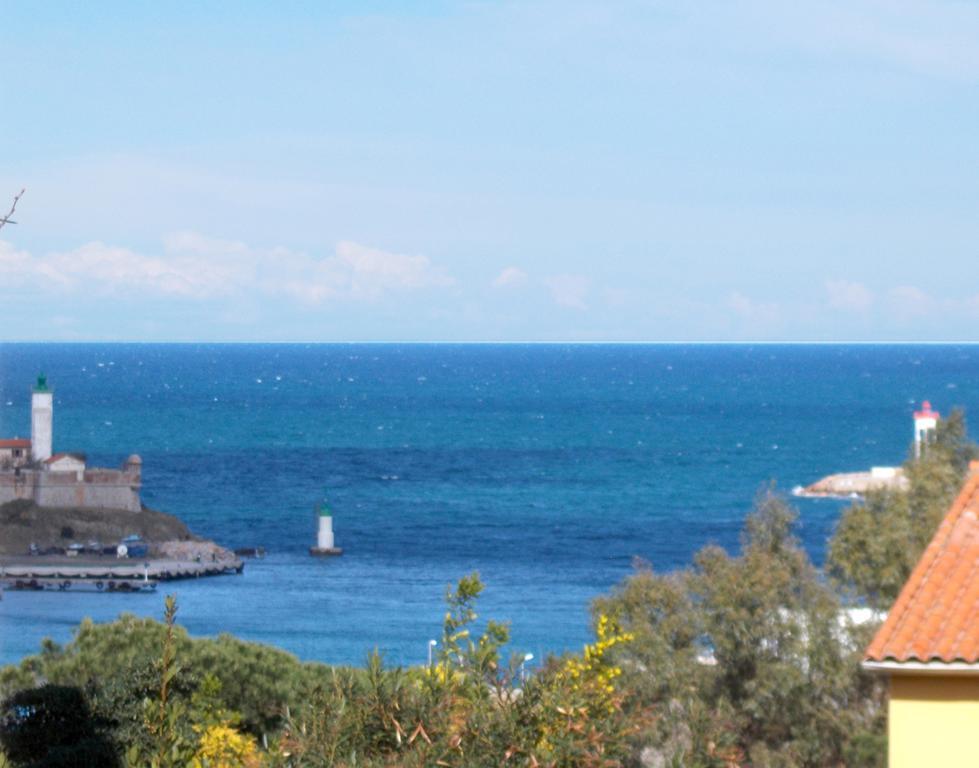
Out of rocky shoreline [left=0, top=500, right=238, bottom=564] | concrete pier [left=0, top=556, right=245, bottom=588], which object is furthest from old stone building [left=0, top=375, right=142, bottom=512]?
concrete pier [left=0, top=556, right=245, bottom=588]

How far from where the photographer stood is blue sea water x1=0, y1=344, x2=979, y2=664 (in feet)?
156

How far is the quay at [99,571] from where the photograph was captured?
54.2 metres

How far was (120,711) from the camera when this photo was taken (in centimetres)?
970

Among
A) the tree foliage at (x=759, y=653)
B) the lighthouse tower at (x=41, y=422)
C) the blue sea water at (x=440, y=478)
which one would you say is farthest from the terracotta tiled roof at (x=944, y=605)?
the lighthouse tower at (x=41, y=422)

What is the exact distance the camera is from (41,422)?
70375mm

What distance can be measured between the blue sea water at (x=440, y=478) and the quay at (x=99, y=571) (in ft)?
4.14

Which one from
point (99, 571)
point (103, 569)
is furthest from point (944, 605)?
point (103, 569)

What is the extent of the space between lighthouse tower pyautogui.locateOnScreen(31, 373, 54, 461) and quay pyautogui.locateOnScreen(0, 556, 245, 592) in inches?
435

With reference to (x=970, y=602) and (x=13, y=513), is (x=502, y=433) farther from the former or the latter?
(x=970, y=602)

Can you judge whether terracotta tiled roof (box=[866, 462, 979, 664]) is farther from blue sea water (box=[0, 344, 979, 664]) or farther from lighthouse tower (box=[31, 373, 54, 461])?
lighthouse tower (box=[31, 373, 54, 461])

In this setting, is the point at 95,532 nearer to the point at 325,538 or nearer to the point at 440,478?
the point at 325,538

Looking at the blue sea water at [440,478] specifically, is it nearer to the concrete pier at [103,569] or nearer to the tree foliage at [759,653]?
the concrete pier at [103,569]

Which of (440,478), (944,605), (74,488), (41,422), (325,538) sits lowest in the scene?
(325,538)

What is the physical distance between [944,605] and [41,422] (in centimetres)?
6715
